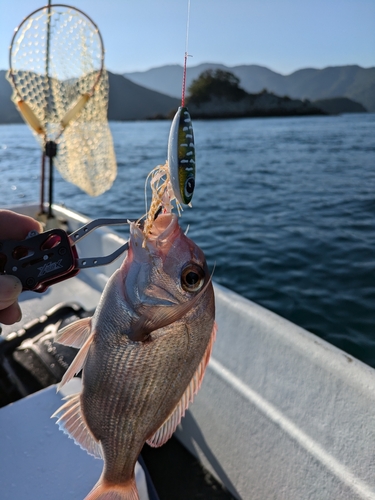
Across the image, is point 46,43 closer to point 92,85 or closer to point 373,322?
point 92,85

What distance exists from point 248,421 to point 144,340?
1645 millimetres

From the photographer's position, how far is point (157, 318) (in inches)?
57.7

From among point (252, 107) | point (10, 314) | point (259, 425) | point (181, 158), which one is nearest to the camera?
point (181, 158)

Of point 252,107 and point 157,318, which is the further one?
point 252,107

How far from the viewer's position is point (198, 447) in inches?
124

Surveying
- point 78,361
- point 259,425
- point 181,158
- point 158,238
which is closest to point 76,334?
point 78,361

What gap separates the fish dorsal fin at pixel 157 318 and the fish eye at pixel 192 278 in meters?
0.03

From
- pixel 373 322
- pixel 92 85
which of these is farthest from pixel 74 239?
pixel 373 322

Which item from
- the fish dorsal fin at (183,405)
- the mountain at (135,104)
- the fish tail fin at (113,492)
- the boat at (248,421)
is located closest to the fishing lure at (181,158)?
Result: the fish dorsal fin at (183,405)

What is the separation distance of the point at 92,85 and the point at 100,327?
4086 millimetres

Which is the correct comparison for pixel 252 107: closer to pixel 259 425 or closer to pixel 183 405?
pixel 259 425

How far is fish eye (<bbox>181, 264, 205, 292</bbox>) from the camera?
4.85 ft

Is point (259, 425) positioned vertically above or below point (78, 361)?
below

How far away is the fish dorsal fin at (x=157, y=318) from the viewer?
57.6 inches
